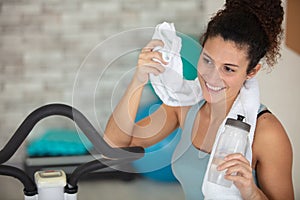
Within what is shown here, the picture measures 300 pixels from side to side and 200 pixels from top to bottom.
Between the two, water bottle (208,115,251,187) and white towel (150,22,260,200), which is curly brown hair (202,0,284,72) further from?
water bottle (208,115,251,187)

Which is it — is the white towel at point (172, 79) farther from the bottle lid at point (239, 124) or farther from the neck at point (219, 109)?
the bottle lid at point (239, 124)

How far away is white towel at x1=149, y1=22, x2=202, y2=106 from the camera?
4.83ft

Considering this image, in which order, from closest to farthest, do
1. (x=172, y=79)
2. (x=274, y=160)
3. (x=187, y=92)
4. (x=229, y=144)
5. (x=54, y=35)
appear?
(x=229, y=144) → (x=274, y=160) → (x=172, y=79) → (x=187, y=92) → (x=54, y=35)

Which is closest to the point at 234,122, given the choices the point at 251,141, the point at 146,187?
the point at 251,141

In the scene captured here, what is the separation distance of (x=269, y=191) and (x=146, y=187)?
1.05 m

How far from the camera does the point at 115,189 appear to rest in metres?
2.50

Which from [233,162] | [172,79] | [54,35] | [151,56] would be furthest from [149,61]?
[54,35]

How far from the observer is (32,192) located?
1258mm

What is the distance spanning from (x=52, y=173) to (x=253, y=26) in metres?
0.67

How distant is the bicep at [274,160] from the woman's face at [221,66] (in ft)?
0.46

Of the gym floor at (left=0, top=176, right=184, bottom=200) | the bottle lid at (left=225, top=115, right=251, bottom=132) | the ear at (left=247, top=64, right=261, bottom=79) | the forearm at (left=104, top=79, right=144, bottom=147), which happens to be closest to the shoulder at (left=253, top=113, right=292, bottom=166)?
the ear at (left=247, top=64, right=261, bottom=79)

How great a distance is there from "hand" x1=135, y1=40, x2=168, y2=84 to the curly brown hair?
0.22 metres

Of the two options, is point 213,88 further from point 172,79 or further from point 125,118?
point 125,118

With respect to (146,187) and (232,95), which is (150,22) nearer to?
(146,187)
